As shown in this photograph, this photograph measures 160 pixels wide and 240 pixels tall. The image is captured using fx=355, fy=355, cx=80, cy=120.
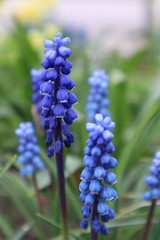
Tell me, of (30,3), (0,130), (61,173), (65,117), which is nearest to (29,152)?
(61,173)

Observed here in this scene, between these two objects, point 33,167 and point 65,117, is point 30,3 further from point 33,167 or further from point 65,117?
point 65,117

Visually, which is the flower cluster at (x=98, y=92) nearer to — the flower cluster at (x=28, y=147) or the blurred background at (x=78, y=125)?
the blurred background at (x=78, y=125)

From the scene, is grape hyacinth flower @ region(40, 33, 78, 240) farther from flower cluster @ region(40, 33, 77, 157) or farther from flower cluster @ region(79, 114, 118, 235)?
flower cluster @ region(79, 114, 118, 235)

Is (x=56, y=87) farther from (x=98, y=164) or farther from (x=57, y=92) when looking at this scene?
(x=98, y=164)

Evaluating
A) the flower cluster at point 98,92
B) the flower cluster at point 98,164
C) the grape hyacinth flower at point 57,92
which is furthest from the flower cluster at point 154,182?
the flower cluster at point 98,92

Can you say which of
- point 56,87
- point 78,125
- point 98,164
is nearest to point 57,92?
point 56,87

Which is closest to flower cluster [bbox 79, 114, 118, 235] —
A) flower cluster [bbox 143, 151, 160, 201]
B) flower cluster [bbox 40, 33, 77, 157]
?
flower cluster [bbox 40, 33, 77, 157]
